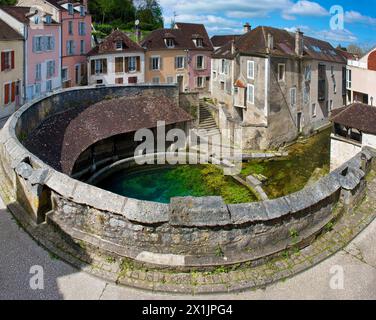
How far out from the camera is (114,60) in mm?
37844

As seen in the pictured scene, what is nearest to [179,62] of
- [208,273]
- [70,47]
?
[70,47]

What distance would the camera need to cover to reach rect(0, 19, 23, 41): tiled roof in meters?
25.8

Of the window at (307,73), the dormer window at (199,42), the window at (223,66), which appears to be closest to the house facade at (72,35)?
the dormer window at (199,42)

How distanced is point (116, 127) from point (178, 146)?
20.2 feet

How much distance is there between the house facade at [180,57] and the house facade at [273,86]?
18.5 feet

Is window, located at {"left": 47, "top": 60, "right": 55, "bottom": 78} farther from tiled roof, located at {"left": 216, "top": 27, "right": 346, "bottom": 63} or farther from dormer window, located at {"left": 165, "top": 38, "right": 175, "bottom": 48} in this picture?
tiled roof, located at {"left": 216, "top": 27, "right": 346, "bottom": 63}

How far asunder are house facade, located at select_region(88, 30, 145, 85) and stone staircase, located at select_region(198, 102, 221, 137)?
881cm

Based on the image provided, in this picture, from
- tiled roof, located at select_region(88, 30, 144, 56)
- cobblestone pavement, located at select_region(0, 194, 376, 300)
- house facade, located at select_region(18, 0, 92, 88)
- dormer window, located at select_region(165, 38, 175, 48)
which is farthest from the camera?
dormer window, located at select_region(165, 38, 175, 48)

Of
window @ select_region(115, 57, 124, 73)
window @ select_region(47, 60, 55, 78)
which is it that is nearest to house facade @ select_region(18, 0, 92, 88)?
Result: window @ select_region(47, 60, 55, 78)

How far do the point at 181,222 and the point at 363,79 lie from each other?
3512cm

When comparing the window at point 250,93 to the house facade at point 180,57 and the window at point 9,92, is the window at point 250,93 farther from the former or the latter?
the window at point 9,92

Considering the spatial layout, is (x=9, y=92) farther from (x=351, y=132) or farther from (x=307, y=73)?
(x=307, y=73)

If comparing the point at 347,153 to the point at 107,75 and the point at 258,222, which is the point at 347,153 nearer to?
the point at 258,222
